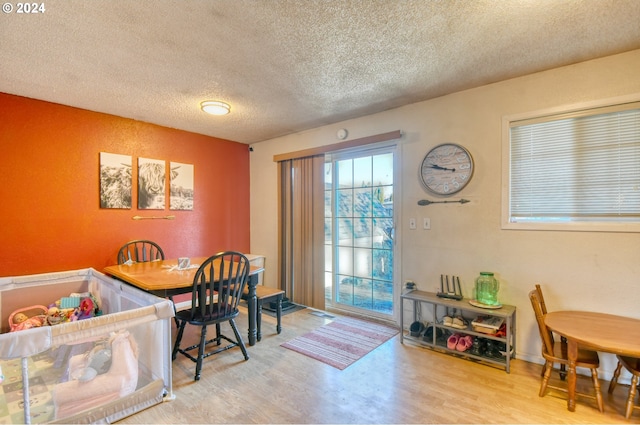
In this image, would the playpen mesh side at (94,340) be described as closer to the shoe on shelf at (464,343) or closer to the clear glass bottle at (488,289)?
the shoe on shelf at (464,343)

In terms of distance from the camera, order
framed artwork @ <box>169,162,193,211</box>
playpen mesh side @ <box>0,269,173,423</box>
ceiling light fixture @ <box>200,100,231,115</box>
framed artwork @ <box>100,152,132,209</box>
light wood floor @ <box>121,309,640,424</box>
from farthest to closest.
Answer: framed artwork @ <box>169,162,193,211</box> → framed artwork @ <box>100,152,132,209</box> → ceiling light fixture @ <box>200,100,231,115</box> → light wood floor @ <box>121,309,640,424</box> → playpen mesh side @ <box>0,269,173,423</box>

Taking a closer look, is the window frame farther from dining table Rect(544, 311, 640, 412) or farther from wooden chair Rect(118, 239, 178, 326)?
wooden chair Rect(118, 239, 178, 326)

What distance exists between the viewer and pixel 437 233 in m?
2.97

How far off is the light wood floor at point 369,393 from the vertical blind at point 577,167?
49.3 inches

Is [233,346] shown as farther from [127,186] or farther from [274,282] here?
[127,186]

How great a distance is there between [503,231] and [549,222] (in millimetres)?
329

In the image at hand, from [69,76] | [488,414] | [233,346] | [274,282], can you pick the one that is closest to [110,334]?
[233,346]

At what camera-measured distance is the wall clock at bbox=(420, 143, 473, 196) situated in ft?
9.13

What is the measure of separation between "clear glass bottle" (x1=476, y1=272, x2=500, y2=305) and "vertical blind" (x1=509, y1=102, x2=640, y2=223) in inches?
21.1

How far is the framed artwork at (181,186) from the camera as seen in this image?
393 centimetres

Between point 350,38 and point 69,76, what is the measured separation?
90.1 inches

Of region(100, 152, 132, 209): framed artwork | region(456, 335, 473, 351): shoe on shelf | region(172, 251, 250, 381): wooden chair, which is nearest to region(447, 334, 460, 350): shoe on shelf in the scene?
region(456, 335, 473, 351): shoe on shelf

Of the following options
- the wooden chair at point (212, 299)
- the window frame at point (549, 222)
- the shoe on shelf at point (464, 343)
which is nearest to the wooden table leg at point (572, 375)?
the shoe on shelf at point (464, 343)

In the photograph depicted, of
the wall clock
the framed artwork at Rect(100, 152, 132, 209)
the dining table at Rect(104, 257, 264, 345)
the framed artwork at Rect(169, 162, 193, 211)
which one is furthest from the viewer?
the framed artwork at Rect(169, 162, 193, 211)
